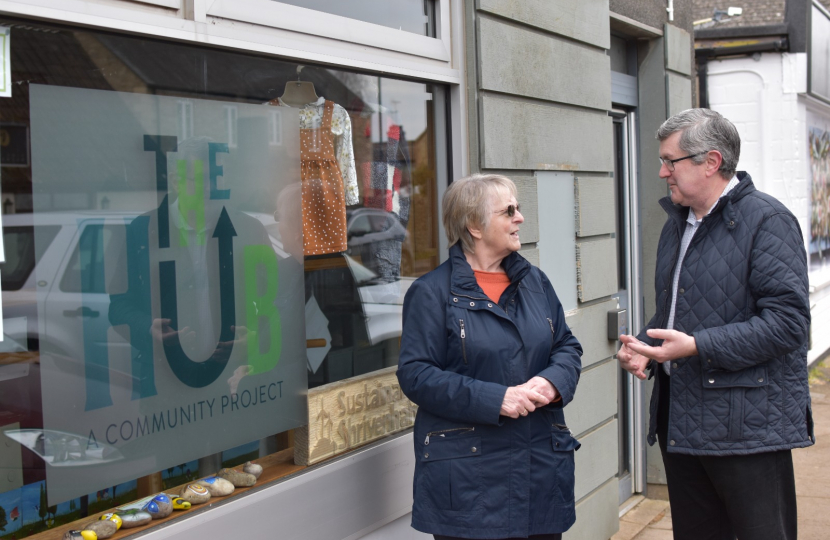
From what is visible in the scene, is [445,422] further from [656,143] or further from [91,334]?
[656,143]

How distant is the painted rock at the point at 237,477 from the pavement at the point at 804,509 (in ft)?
9.34

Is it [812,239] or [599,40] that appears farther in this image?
[812,239]

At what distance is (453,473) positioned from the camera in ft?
8.10

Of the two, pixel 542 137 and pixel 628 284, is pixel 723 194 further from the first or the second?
pixel 628 284

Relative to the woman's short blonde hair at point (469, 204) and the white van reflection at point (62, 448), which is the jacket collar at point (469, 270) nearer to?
the woman's short blonde hair at point (469, 204)

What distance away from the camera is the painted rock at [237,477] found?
2670 mm

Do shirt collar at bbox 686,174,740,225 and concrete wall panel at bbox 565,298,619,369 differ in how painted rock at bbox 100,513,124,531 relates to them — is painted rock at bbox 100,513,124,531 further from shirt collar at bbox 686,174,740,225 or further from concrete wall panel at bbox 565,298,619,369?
concrete wall panel at bbox 565,298,619,369

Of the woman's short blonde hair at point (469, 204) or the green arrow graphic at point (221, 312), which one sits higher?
the woman's short blonde hair at point (469, 204)

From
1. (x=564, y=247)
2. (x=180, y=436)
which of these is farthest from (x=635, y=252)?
(x=180, y=436)

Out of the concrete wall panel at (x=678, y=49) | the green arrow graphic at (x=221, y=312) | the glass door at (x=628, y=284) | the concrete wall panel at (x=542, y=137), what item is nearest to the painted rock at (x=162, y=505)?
the green arrow graphic at (x=221, y=312)

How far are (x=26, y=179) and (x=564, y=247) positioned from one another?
2.70m

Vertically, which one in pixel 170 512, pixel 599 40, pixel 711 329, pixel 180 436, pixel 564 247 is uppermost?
pixel 599 40

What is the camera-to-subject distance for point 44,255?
2.17 m

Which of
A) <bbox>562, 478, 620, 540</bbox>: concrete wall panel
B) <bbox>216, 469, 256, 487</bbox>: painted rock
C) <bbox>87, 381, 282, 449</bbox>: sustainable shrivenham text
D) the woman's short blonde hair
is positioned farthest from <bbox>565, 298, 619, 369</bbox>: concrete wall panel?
<bbox>216, 469, 256, 487</bbox>: painted rock
